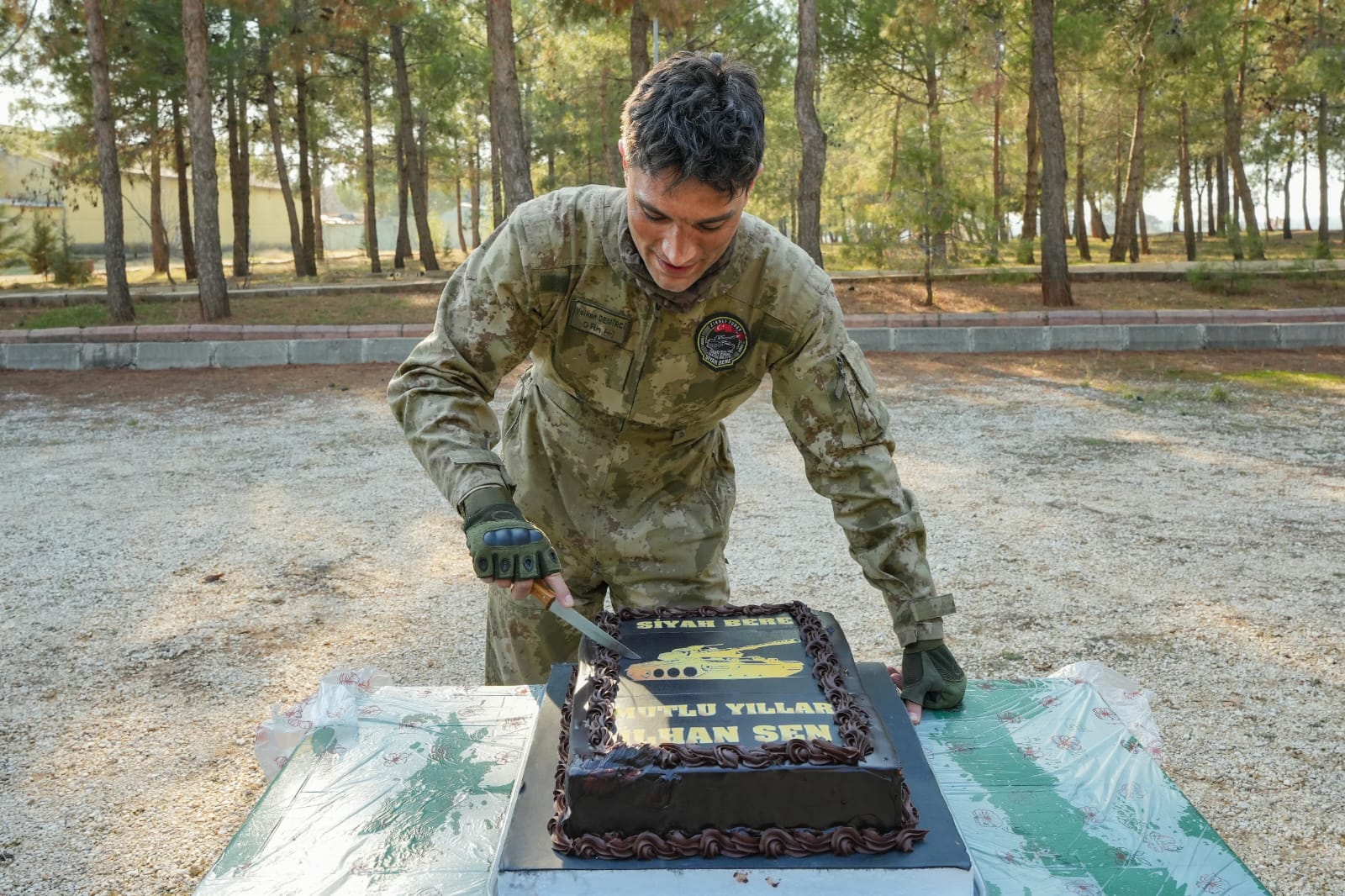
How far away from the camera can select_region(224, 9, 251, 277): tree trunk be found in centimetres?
1778

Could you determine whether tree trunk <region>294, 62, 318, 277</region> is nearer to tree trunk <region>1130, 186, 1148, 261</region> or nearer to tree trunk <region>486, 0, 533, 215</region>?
tree trunk <region>486, 0, 533, 215</region>

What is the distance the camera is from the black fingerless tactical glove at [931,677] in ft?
6.93

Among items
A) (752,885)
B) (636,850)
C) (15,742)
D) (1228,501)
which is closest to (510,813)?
(636,850)

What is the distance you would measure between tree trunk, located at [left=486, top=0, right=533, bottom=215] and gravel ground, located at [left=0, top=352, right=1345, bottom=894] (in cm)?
427

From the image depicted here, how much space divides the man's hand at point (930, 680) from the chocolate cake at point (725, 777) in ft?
1.37

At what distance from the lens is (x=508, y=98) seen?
36.2 ft

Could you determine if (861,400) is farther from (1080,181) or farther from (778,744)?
(1080,181)

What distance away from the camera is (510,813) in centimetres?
157

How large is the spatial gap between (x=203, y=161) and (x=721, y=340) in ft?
37.2

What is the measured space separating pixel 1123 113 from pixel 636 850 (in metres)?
28.7

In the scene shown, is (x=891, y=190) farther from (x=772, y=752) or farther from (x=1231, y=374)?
(x=772, y=752)

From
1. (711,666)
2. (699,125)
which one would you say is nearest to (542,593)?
(711,666)

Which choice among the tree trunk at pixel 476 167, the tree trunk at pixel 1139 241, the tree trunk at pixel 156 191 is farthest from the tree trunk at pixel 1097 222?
the tree trunk at pixel 156 191

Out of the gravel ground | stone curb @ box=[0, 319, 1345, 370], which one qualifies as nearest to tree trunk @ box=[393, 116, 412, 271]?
stone curb @ box=[0, 319, 1345, 370]
